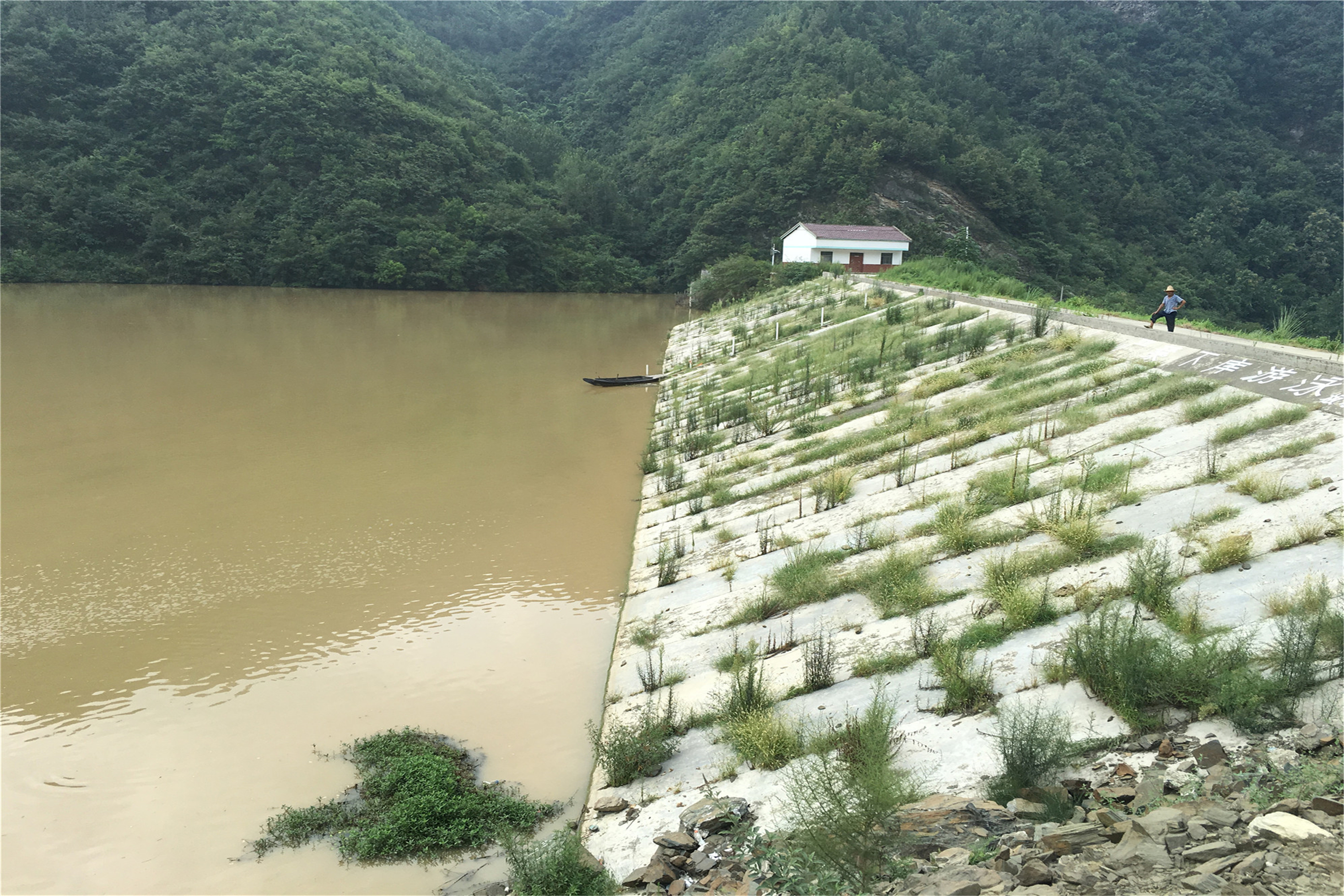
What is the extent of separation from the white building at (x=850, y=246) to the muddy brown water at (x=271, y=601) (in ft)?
96.7

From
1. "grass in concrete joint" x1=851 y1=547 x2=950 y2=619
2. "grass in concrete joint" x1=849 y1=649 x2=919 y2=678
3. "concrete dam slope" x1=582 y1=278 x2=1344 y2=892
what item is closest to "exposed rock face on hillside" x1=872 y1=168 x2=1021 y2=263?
"concrete dam slope" x1=582 y1=278 x2=1344 y2=892

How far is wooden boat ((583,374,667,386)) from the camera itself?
76.3 feet

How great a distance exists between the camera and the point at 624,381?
2345 cm

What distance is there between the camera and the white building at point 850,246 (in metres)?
48.8

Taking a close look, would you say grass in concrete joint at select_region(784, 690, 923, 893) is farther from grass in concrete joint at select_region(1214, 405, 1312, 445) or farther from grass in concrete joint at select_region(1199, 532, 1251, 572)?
grass in concrete joint at select_region(1214, 405, 1312, 445)

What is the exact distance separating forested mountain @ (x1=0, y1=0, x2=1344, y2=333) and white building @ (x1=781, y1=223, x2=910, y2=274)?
13.0ft

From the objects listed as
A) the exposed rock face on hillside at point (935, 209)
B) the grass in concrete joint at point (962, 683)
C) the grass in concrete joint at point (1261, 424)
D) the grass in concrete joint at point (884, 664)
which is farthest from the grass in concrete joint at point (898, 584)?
the exposed rock face on hillside at point (935, 209)

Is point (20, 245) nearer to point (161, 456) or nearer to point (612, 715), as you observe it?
point (161, 456)

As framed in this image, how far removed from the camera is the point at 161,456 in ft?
51.3

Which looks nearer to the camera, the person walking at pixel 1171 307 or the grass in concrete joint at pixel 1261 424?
the grass in concrete joint at pixel 1261 424

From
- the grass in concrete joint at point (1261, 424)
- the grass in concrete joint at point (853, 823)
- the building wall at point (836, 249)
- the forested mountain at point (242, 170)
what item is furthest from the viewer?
the forested mountain at point (242, 170)

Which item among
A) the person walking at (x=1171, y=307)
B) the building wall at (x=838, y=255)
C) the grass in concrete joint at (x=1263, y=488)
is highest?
the building wall at (x=838, y=255)

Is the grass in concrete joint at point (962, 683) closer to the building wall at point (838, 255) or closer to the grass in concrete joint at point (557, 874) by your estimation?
the grass in concrete joint at point (557, 874)

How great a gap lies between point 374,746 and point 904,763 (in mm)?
4300
